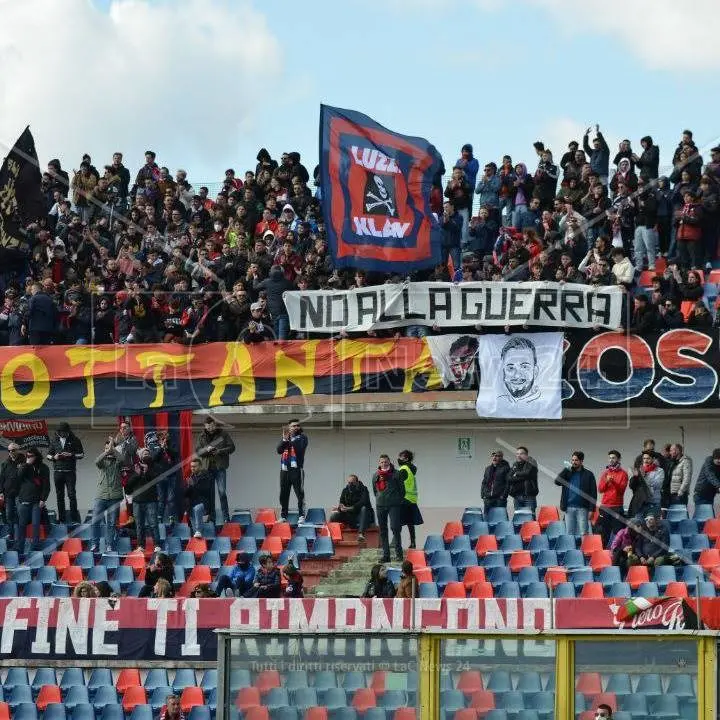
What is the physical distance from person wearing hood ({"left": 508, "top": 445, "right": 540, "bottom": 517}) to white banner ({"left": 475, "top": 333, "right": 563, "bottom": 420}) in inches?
45.2

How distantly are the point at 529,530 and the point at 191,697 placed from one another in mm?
6192

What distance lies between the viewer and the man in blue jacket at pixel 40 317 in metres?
27.2

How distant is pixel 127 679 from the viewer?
21.1m

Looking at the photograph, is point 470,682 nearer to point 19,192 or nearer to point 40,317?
point 40,317

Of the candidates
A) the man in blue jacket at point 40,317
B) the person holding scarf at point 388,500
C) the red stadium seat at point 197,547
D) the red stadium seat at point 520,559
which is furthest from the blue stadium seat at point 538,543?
the man in blue jacket at point 40,317

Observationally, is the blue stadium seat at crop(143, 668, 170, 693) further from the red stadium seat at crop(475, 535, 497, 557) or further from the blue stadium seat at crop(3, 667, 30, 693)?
the red stadium seat at crop(475, 535, 497, 557)

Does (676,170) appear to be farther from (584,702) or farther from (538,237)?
(584,702)

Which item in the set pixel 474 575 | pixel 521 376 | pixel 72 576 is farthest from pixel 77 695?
pixel 521 376

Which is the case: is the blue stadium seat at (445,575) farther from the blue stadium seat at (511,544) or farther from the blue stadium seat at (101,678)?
the blue stadium seat at (101,678)

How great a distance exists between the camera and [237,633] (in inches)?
559

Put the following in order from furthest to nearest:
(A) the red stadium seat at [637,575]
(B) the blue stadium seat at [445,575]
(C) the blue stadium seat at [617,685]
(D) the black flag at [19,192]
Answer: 1. (D) the black flag at [19,192]
2. (B) the blue stadium seat at [445,575]
3. (A) the red stadium seat at [637,575]
4. (C) the blue stadium seat at [617,685]

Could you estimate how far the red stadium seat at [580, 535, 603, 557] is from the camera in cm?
2350

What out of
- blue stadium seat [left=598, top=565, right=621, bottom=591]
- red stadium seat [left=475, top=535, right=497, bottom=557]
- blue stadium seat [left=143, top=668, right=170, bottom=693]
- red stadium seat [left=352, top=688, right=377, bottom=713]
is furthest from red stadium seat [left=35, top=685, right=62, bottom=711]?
red stadium seat [left=352, top=688, right=377, bottom=713]

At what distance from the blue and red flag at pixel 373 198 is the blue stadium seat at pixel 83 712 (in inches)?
333
